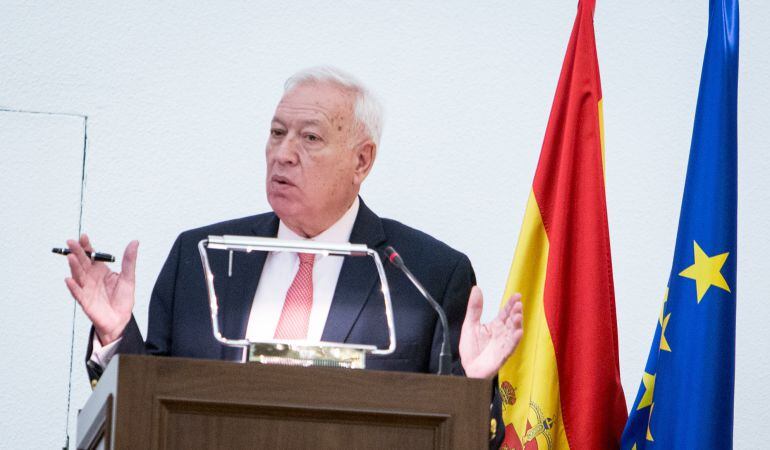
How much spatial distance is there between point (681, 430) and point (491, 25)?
180 centimetres

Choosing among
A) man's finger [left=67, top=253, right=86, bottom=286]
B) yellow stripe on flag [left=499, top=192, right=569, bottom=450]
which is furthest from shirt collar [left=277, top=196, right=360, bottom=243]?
man's finger [left=67, top=253, right=86, bottom=286]

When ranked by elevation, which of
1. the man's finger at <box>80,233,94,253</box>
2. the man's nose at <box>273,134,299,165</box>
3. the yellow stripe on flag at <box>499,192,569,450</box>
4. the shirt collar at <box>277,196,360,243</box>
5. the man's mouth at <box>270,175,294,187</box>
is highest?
the man's nose at <box>273,134,299,165</box>

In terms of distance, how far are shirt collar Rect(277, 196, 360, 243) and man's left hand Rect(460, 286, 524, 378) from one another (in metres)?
0.99

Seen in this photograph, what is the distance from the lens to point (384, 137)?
4.50 m

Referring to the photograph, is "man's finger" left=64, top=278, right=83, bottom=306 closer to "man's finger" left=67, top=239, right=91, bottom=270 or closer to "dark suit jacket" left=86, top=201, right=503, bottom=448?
"man's finger" left=67, top=239, right=91, bottom=270

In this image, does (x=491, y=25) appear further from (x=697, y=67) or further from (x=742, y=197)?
(x=742, y=197)

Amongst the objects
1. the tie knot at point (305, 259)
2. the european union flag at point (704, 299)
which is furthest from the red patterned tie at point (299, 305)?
the european union flag at point (704, 299)

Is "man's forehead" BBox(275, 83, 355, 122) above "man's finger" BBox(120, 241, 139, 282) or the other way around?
above

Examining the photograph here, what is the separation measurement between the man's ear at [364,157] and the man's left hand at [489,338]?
110cm

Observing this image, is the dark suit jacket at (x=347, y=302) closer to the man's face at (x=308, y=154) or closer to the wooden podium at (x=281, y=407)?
the man's face at (x=308, y=154)

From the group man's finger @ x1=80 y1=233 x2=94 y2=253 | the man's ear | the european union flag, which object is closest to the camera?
man's finger @ x1=80 y1=233 x2=94 y2=253

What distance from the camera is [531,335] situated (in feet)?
12.9

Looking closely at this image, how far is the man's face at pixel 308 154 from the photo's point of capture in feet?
12.2

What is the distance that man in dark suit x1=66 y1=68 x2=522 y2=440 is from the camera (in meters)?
3.43
